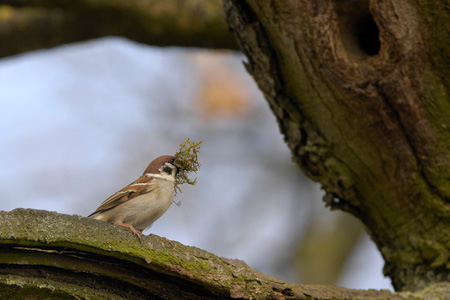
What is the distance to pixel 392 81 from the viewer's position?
296cm

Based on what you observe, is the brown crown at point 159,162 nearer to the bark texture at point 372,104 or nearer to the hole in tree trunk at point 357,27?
the bark texture at point 372,104

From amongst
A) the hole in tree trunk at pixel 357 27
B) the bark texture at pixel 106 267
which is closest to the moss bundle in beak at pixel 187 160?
the bark texture at pixel 106 267

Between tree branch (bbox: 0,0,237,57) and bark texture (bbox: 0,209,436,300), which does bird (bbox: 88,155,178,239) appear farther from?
tree branch (bbox: 0,0,237,57)

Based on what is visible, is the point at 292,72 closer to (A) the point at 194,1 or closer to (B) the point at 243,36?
(B) the point at 243,36

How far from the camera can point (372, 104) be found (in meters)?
3.04

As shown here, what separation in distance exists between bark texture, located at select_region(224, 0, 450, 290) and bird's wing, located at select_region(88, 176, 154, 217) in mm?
904

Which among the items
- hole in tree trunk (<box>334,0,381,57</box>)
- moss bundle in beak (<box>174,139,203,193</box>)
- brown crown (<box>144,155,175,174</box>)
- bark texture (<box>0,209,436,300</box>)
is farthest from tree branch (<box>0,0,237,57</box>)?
bark texture (<box>0,209,436,300</box>)

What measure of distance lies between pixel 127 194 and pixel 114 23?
169cm

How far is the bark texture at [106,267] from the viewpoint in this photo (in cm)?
211

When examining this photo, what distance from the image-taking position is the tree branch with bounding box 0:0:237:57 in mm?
4438

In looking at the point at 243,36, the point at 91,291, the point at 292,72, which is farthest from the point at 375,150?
the point at 91,291

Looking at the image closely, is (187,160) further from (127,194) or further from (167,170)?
(127,194)

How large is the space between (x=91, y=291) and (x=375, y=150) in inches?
68.4

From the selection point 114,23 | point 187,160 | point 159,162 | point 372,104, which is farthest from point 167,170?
point 114,23
